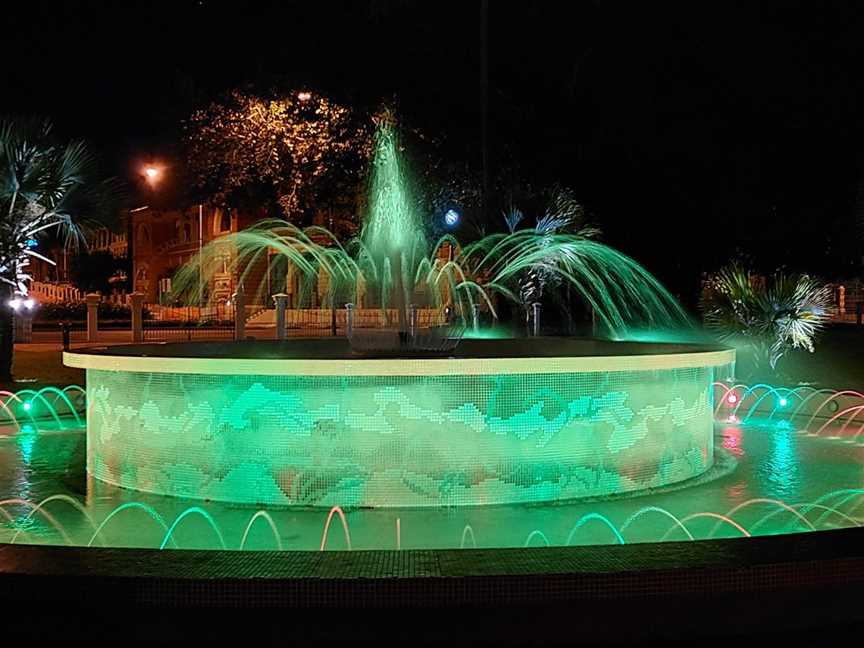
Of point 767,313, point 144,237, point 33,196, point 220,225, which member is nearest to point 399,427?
point 767,313

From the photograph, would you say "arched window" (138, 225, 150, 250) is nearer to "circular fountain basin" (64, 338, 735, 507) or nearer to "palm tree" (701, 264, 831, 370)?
"palm tree" (701, 264, 831, 370)

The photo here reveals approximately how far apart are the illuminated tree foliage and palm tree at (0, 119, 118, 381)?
32.0 feet

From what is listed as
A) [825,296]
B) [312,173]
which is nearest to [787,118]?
[825,296]

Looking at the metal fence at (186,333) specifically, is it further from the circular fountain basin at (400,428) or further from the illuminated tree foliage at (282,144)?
the circular fountain basin at (400,428)

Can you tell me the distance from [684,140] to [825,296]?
10882 millimetres

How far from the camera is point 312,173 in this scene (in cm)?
3105

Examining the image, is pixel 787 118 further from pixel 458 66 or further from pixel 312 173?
pixel 312 173

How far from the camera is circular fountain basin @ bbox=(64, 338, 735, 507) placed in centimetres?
795

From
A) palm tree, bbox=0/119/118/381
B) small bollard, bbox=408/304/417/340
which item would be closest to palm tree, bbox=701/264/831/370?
small bollard, bbox=408/304/417/340

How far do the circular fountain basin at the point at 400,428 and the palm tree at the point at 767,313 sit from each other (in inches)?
402

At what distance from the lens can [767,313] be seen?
59.8ft

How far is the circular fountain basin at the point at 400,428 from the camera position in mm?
7949

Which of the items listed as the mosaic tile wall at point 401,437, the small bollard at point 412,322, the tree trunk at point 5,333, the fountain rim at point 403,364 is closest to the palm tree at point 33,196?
the tree trunk at point 5,333

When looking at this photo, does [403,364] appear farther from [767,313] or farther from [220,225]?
[220,225]
